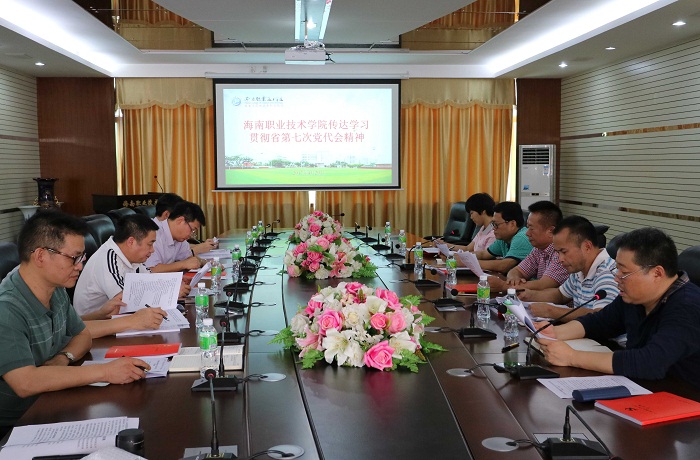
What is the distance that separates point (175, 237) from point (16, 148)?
4372 millimetres

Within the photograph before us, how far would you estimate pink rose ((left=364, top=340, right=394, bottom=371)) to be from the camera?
227 cm

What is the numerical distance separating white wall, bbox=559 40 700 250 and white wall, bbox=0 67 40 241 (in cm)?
672

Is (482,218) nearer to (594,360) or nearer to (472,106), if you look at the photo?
(472,106)

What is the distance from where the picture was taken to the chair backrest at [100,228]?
468 cm

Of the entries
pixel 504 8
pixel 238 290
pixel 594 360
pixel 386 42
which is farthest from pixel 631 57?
pixel 594 360

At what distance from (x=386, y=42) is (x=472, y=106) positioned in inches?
87.2

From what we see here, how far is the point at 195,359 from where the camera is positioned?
2.47m

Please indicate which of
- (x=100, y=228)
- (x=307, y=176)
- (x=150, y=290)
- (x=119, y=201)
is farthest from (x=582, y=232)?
(x=307, y=176)

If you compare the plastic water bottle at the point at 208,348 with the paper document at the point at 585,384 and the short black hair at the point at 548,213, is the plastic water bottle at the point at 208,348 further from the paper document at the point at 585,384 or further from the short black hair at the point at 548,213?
the short black hair at the point at 548,213

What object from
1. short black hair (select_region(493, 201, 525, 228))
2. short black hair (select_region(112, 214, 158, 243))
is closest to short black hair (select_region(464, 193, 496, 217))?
short black hair (select_region(493, 201, 525, 228))

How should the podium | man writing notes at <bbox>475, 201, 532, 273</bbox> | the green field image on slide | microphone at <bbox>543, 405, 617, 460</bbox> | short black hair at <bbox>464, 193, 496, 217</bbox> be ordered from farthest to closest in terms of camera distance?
the green field image on slide, the podium, short black hair at <bbox>464, 193, 496, 217</bbox>, man writing notes at <bbox>475, 201, 532, 273</bbox>, microphone at <bbox>543, 405, 617, 460</bbox>

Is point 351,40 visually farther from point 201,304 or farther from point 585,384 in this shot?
point 585,384

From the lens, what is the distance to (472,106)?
9.56 metres

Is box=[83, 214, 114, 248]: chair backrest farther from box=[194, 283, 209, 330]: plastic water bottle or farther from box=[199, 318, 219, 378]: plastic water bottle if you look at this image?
box=[199, 318, 219, 378]: plastic water bottle
